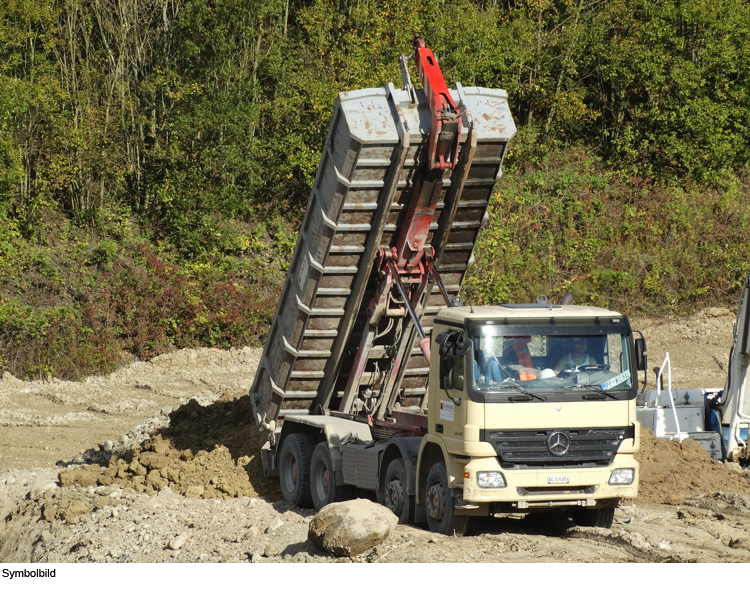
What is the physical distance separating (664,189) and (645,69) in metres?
4.02

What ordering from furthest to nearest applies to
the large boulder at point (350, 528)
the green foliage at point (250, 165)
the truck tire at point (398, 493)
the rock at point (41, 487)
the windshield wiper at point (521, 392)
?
the green foliage at point (250, 165) < the rock at point (41, 487) < the truck tire at point (398, 493) < the windshield wiper at point (521, 392) < the large boulder at point (350, 528)

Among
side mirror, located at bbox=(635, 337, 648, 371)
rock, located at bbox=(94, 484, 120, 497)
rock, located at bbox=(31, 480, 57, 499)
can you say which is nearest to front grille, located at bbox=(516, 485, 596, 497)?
side mirror, located at bbox=(635, 337, 648, 371)

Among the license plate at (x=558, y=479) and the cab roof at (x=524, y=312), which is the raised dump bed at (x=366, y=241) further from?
the license plate at (x=558, y=479)

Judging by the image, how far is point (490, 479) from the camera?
8.08 m

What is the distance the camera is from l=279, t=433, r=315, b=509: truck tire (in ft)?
34.7

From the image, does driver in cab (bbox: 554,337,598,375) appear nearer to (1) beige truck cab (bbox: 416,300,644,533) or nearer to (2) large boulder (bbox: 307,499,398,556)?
(1) beige truck cab (bbox: 416,300,644,533)

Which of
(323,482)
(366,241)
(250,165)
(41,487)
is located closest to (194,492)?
(323,482)

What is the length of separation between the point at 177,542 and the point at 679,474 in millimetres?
6198

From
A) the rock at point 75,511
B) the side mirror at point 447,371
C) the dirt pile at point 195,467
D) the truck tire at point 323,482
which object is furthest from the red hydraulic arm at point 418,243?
the rock at point 75,511

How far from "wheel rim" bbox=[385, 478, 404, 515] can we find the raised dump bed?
62.1 inches

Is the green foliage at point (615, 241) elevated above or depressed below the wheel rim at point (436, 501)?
below

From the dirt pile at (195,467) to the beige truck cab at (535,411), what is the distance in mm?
3636

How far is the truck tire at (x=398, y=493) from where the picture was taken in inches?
357

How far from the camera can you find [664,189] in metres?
28.2
